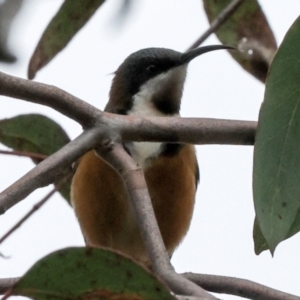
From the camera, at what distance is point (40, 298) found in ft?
4.11

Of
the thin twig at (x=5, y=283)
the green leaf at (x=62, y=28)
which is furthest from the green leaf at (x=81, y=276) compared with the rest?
the green leaf at (x=62, y=28)

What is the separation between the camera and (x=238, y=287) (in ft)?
5.05

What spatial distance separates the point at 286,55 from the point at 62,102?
1.43 ft

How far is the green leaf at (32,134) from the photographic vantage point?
94.4 inches

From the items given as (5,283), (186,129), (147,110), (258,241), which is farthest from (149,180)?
(186,129)

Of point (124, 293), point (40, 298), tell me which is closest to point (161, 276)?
point (124, 293)

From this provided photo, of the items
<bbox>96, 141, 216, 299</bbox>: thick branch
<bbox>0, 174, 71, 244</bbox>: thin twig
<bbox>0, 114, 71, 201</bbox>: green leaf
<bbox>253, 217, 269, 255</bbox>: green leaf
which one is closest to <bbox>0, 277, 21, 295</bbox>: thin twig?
<bbox>0, 174, 71, 244</bbox>: thin twig

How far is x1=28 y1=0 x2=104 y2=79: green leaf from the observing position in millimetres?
2297

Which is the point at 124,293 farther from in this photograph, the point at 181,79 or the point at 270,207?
the point at 181,79

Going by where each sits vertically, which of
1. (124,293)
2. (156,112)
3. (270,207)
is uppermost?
(156,112)

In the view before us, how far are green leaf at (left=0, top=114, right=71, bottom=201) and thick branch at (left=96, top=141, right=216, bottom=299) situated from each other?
2.87 ft

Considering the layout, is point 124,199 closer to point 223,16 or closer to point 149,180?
point 149,180

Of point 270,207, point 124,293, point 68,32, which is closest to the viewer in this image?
point 124,293

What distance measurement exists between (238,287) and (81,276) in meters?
0.40
